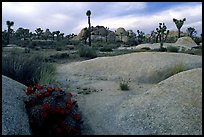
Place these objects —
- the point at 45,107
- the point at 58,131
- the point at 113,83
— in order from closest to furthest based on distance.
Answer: the point at 58,131, the point at 45,107, the point at 113,83

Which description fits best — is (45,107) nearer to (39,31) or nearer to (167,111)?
(167,111)

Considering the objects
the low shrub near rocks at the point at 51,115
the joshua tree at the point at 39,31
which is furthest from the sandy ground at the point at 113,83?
the joshua tree at the point at 39,31

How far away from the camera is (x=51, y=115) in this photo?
26.0 feet

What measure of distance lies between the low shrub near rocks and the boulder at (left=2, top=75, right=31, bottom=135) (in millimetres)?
236

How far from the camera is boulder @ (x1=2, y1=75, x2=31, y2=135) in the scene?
6901 mm

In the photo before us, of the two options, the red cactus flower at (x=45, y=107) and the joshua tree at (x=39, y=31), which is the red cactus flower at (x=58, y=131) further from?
the joshua tree at (x=39, y=31)

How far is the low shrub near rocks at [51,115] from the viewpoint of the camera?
7710mm

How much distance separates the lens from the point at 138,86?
41.8ft

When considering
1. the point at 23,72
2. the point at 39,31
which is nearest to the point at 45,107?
the point at 23,72

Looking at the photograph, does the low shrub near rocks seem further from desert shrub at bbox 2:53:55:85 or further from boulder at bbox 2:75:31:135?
desert shrub at bbox 2:53:55:85

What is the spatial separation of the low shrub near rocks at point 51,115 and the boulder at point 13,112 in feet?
0.78

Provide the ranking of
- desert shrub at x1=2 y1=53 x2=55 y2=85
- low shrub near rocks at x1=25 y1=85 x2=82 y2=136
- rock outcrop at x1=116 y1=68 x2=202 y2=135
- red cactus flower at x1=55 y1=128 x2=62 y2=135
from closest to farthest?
red cactus flower at x1=55 y1=128 x2=62 y2=135, low shrub near rocks at x1=25 y1=85 x2=82 y2=136, rock outcrop at x1=116 y1=68 x2=202 y2=135, desert shrub at x1=2 y1=53 x2=55 y2=85

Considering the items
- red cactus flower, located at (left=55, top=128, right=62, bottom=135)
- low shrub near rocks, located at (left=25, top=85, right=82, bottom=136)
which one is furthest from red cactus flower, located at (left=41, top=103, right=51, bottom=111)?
red cactus flower, located at (left=55, top=128, right=62, bottom=135)

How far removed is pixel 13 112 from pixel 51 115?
0.94 meters
